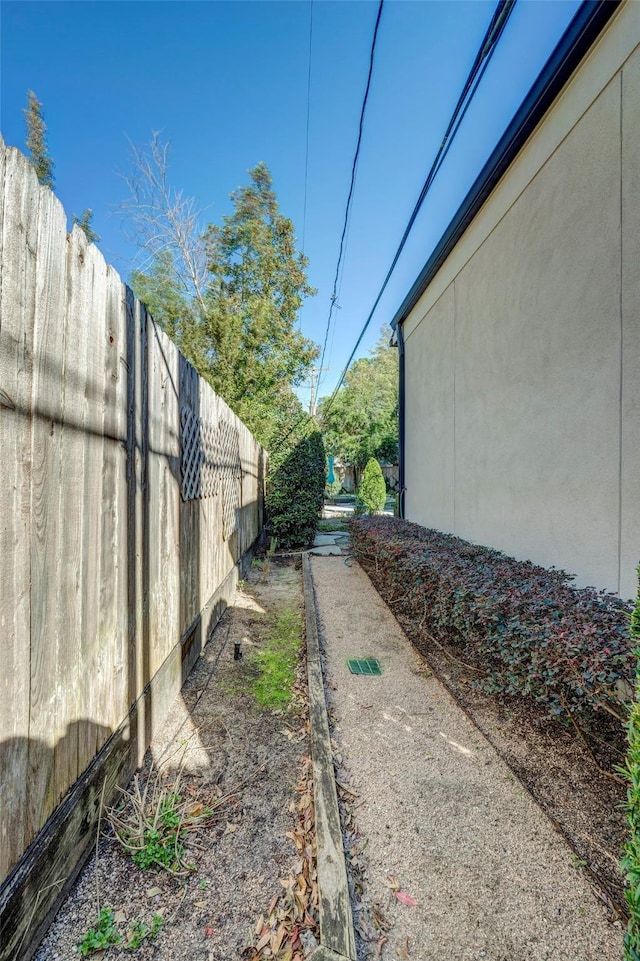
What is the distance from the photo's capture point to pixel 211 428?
4.04 m

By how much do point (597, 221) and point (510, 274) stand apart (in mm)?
1181

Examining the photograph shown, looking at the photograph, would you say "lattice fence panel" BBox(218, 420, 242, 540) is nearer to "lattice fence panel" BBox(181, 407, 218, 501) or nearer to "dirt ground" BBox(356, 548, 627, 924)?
"lattice fence panel" BBox(181, 407, 218, 501)

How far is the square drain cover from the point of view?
3.26 m

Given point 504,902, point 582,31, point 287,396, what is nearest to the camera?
point 504,902

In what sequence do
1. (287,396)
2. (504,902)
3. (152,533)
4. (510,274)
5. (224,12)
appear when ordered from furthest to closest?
(287,396)
(224,12)
(510,274)
(152,533)
(504,902)

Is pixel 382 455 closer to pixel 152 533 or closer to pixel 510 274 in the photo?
pixel 510 274

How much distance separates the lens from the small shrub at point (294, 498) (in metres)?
8.59

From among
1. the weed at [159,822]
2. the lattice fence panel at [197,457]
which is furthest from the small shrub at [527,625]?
the lattice fence panel at [197,457]

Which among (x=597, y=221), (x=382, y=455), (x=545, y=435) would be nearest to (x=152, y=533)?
(x=545, y=435)

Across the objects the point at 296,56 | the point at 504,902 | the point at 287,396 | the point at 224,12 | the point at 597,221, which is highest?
the point at 224,12

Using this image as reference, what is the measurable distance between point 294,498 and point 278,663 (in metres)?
5.52

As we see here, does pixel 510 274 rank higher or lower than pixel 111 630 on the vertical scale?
higher

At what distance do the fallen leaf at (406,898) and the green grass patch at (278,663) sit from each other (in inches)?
53.3

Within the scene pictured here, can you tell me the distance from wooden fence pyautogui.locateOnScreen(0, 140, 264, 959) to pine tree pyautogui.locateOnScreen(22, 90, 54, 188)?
14.2m
